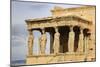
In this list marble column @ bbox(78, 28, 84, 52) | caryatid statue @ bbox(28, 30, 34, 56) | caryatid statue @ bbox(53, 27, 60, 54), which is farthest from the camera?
marble column @ bbox(78, 28, 84, 52)

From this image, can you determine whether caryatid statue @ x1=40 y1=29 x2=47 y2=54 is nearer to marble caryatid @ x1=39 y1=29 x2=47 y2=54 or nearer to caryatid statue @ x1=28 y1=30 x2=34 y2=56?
marble caryatid @ x1=39 y1=29 x2=47 y2=54

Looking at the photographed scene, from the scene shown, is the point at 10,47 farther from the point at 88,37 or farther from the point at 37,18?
the point at 88,37

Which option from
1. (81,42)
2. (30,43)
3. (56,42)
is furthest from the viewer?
(81,42)

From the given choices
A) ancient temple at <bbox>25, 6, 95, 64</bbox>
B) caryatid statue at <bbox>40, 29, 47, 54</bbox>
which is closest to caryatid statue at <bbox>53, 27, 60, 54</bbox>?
ancient temple at <bbox>25, 6, 95, 64</bbox>

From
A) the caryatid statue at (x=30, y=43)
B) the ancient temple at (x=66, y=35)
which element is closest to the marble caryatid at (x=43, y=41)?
the ancient temple at (x=66, y=35)

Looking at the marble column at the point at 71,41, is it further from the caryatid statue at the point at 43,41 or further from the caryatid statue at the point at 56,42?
the caryatid statue at the point at 43,41

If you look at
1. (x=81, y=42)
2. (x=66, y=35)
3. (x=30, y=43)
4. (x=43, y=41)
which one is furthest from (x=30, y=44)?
(x=81, y=42)

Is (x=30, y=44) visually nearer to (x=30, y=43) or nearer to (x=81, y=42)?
(x=30, y=43)

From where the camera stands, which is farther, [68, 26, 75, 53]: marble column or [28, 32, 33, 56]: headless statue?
[68, 26, 75, 53]: marble column

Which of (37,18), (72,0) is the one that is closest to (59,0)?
(72,0)
